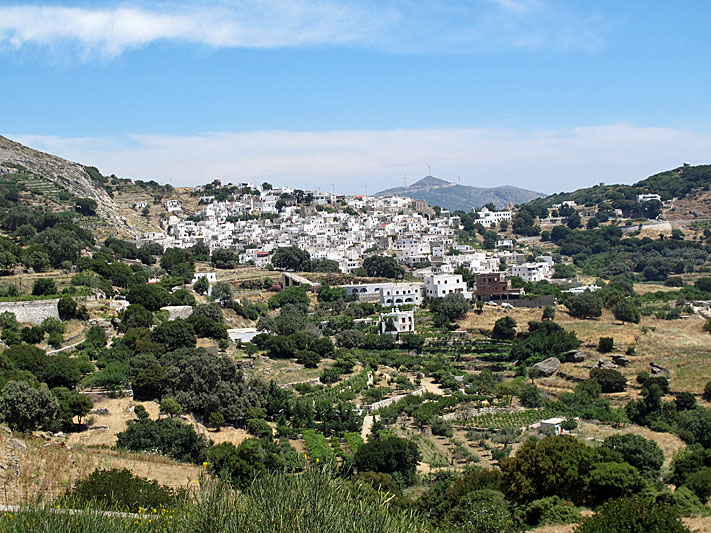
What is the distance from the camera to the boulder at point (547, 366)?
3362 cm

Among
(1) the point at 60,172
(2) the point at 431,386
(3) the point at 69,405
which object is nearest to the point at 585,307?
(2) the point at 431,386

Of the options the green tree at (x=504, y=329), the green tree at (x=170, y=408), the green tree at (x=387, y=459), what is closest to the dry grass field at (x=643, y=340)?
the green tree at (x=504, y=329)

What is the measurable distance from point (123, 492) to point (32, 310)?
22042 millimetres

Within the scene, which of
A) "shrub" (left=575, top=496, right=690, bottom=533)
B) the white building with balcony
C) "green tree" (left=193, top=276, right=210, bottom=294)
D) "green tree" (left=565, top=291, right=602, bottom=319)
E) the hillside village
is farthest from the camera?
the white building with balcony

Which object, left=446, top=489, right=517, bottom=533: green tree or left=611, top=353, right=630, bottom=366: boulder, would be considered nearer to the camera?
left=446, top=489, right=517, bottom=533: green tree

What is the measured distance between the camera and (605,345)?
35.8 metres

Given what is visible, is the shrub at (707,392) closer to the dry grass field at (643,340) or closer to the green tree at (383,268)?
the dry grass field at (643,340)

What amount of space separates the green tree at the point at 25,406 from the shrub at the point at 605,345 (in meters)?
25.0

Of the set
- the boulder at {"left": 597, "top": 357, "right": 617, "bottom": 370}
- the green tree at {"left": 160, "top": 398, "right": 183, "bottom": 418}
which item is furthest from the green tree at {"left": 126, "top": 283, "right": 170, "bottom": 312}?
the boulder at {"left": 597, "top": 357, "right": 617, "bottom": 370}

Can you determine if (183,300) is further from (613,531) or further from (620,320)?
(613,531)

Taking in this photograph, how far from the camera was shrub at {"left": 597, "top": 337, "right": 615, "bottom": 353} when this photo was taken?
1410 inches

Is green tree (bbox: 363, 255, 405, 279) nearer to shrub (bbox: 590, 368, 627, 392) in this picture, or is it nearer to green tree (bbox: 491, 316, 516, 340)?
green tree (bbox: 491, 316, 516, 340)

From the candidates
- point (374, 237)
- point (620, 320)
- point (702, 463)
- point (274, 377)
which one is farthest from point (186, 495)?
point (374, 237)

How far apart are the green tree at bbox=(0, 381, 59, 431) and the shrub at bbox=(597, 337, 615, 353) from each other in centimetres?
2502
